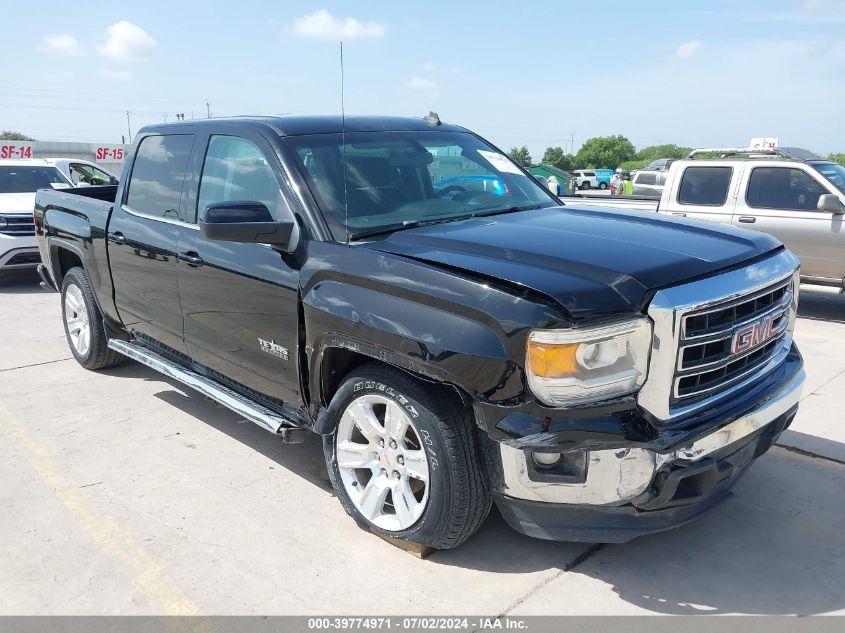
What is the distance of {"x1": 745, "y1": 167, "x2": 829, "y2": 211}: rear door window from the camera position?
828 cm

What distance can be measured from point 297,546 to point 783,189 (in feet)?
24.0

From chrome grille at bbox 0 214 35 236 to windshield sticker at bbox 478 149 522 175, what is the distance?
821cm

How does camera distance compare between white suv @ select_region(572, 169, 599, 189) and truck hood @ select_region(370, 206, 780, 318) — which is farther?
white suv @ select_region(572, 169, 599, 189)

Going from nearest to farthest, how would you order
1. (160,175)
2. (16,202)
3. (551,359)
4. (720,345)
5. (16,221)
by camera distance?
(551,359) → (720,345) → (160,175) → (16,221) → (16,202)

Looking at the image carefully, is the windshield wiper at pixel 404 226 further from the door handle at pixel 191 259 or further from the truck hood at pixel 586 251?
the door handle at pixel 191 259

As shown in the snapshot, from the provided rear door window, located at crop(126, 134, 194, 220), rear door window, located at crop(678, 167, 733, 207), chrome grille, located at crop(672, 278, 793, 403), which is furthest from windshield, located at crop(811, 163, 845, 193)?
rear door window, located at crop(126, 134, 194, 220)

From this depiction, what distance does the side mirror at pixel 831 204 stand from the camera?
25.9 feet

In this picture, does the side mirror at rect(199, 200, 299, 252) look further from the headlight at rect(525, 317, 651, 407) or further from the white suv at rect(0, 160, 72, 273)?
the white suv at rect(0, 160, 72, 273)

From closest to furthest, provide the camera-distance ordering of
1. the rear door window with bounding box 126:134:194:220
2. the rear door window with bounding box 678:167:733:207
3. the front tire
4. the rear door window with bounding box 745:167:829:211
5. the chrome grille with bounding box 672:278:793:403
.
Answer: the chrome grille with bounding box 672:278:793:403
the front tire
the rear door window with bounding box 126:134:194:220
the rear door window with bounding box 745:167:829:211
the rear door window with bounding box 678:167:733:207

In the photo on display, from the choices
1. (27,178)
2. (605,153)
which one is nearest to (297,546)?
(27,178)

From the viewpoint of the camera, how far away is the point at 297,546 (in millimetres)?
3434

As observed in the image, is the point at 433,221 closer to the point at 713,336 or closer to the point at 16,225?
the point at 713,336

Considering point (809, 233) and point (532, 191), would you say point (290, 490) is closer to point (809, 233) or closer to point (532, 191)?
point (532, 191)

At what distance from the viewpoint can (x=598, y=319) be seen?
2.66 metres
